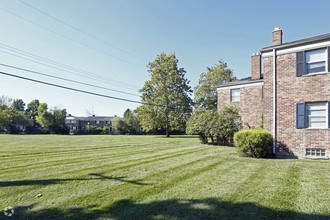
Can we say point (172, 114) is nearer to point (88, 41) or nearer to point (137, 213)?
point (88, 41)

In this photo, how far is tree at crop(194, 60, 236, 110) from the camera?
4128cm

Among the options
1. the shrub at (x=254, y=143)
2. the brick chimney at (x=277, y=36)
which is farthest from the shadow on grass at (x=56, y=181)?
the brick chimney at (x=277, y=36)

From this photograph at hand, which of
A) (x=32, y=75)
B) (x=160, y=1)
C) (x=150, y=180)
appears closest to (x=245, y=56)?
(x=160, y=1)

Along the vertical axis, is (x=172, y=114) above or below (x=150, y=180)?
above

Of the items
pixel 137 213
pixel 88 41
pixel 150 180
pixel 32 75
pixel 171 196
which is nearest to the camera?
pixel 137 213

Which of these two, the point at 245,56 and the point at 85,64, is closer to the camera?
Result: the point at 85,64

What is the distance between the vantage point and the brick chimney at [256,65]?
19.5 metres

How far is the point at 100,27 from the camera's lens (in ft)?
68.0

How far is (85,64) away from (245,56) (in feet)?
55.5

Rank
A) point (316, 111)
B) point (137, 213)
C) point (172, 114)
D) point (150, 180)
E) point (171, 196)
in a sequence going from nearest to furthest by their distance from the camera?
1. point (137, 213)
2. point (171, 196)
3. point (150, 180)
4. point (316, 111)
5. point (172, 114)

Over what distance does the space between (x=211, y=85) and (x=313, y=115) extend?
30.2 meters

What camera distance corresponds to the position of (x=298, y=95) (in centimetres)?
1222

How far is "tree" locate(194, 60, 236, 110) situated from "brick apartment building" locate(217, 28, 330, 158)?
90.3 ft

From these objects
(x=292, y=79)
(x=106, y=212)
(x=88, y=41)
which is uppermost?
(x=88, y=41)
